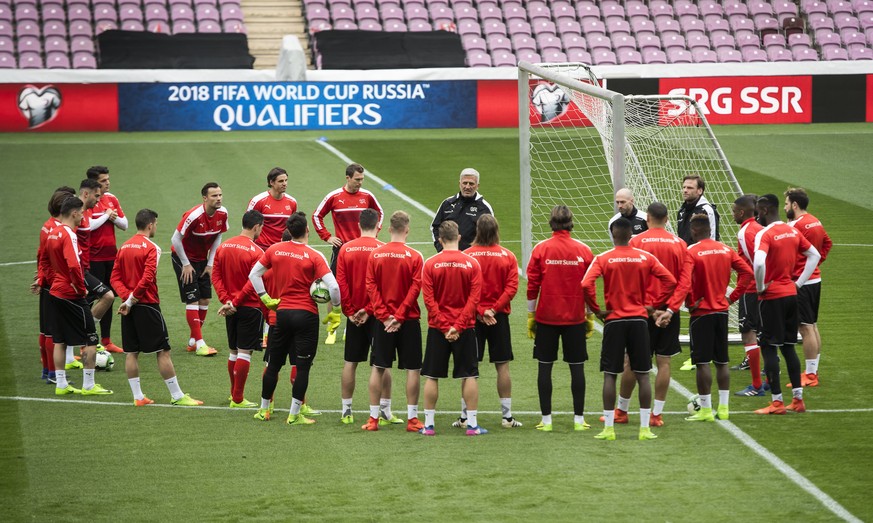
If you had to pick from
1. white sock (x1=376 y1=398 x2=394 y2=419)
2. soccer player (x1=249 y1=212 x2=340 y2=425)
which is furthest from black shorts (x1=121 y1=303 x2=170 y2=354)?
white sock (x1=376 y1=398 x2=394 y2=419)

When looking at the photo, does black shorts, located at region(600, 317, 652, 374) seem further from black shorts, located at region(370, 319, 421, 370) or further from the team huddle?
black shorts, located at region(370, 319, 421, 370)

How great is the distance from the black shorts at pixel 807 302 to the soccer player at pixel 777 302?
2.54ft

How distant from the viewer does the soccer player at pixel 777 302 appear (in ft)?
34.8

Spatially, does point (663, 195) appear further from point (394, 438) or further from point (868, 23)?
point (868, 23)

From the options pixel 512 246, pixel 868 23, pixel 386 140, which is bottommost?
pixel 512 246

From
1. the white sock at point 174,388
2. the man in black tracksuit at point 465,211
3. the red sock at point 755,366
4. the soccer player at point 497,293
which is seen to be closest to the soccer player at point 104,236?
the white sock at point 174,388

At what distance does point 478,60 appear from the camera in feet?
114

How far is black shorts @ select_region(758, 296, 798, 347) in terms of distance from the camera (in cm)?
1065

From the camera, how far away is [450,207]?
12625mm

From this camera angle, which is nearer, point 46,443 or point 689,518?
point 689,518

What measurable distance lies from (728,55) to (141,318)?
28.6 m

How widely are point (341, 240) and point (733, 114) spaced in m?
21.6

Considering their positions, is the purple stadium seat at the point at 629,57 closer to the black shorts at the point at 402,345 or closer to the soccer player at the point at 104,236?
the soccer player at the point at 104,236

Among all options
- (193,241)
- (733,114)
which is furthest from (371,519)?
(733,114)
